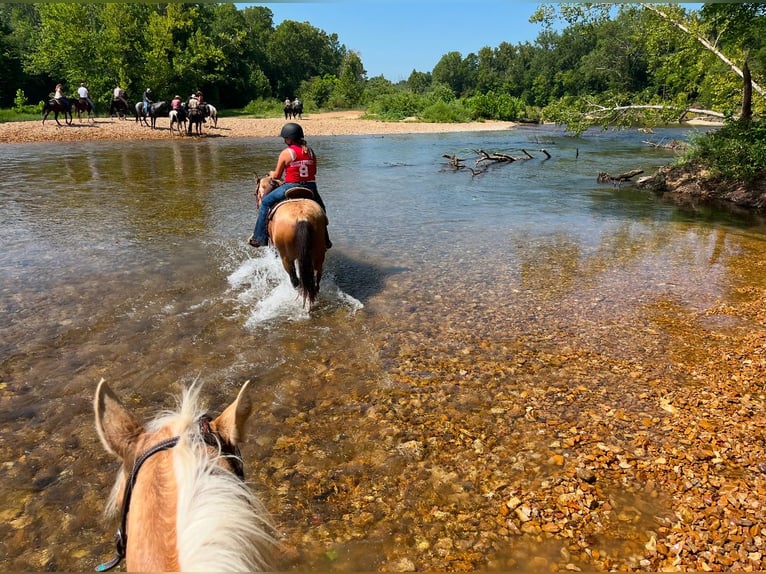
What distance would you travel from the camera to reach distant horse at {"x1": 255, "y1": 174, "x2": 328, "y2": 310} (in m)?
→ 6.86

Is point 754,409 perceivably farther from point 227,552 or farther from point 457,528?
point 227,552

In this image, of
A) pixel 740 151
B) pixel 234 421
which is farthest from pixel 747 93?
pixel 234 421

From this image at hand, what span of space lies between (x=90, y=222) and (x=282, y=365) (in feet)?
28.5

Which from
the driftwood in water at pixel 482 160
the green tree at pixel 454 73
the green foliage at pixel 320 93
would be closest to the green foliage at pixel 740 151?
the driftwood in water at pixel 482 160

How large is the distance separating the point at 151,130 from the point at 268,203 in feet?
94.2

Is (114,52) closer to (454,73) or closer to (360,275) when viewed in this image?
(360,275)

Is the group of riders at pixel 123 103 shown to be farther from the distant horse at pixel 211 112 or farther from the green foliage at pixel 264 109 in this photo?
the green foliage at pixel 264 109

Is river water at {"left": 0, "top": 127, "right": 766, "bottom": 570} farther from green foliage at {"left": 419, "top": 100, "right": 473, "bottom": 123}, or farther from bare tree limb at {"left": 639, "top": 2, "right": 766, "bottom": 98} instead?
green foliage at {"left": 419, "top": 100, "right": 473, "bottom": 123}

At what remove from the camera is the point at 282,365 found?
550 centimetres

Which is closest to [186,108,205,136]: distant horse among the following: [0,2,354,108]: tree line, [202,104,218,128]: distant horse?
[202,104,218,128]: distant horse

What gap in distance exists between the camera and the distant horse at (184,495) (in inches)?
52.3

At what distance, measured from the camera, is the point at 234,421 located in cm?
194

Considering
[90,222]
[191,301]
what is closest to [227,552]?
[191,301]

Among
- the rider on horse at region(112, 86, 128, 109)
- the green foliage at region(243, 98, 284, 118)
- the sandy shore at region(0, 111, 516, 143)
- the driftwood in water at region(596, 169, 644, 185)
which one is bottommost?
the driftwood in water at region(596, 169, 644, 185)
